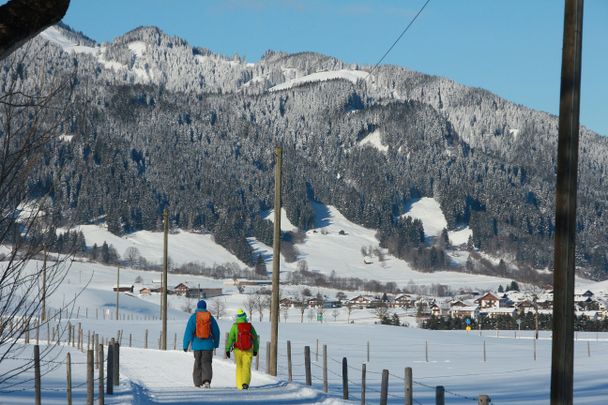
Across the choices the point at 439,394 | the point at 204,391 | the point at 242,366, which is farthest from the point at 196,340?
the point at 439,394

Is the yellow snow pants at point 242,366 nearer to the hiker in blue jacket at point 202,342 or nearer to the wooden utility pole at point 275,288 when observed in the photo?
the hiker in blue jacket at point 202,342

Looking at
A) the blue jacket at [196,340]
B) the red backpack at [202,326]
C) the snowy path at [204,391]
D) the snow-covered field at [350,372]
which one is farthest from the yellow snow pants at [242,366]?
the red backpack at [202,326]

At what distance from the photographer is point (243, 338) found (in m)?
20.2

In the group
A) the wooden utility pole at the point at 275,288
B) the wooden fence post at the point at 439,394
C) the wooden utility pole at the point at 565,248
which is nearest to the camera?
the wooden utility pole at the point at 565,248

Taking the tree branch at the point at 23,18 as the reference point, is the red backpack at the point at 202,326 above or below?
below

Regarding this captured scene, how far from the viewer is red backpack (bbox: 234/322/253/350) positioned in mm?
20125

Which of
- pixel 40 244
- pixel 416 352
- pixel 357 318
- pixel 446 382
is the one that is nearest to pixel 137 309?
pixel 357 318

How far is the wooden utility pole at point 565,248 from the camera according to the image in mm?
10602

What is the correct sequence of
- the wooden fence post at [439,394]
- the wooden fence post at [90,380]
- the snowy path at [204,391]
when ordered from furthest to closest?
the snowy path at [204,391] < the wooden fence post at [90,380] < the wooden fence post at [439,394]

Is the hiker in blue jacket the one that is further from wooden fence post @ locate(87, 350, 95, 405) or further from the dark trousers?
wooden fence post @ locate(87, 350, 95, 405)

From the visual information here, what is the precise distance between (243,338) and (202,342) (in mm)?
1015

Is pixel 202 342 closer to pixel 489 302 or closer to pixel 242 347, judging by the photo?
pixel 242 347

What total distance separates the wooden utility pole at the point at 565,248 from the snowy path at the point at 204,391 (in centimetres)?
689

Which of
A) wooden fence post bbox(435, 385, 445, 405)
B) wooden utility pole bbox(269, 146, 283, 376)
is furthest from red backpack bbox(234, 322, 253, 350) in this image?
wooden fence post bbox(435, 385, 445, 405)
